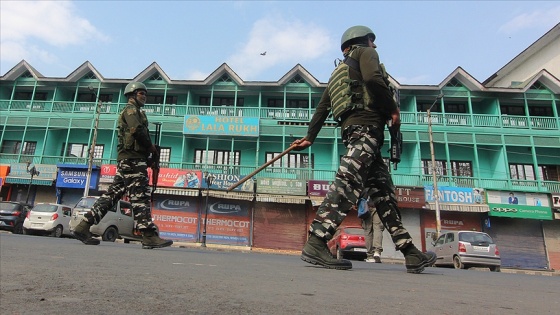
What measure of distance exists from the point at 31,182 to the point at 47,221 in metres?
8.65

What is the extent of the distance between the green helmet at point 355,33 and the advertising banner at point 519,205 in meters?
19.9

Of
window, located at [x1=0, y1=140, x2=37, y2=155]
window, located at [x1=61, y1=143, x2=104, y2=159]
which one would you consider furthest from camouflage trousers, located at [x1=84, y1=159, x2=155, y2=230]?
window, located at [x1=0, y1=140, x2=37, y2=155]

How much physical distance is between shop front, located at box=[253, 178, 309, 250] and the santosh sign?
345 centimetres

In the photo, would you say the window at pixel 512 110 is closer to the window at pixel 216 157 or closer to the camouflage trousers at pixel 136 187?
Result: the window at pixel 216 157

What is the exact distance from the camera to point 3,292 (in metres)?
1.84

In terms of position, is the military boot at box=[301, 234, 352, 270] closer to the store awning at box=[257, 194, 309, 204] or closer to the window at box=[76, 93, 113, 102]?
the store awning at box=[257, 194, 309, 204]

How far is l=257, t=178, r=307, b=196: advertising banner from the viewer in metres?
20.6

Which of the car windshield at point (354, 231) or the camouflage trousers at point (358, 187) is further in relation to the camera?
the car windshield at point (354, 231)

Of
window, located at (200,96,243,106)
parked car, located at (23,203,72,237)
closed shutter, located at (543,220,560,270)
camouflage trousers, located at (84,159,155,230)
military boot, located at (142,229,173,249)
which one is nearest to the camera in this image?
camouflage trousers, located at (84,159,155,230)

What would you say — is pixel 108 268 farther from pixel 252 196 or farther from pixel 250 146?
pixel 250 146

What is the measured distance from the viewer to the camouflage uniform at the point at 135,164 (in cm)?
501

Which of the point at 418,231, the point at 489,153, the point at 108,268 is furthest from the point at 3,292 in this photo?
the point at 489,153

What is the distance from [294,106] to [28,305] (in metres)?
23.9

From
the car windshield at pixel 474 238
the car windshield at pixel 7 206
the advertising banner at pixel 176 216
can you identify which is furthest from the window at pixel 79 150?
the car windshield at pixel 474 238
